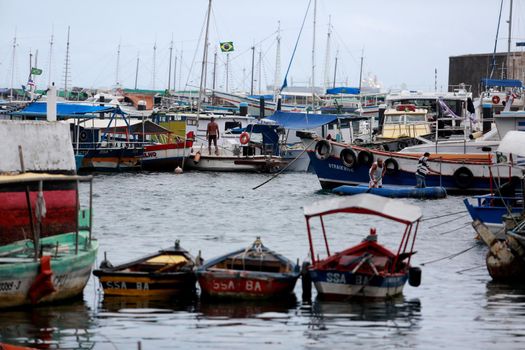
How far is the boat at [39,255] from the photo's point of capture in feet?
58.1

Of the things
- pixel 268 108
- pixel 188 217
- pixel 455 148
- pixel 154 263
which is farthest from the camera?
pixel 268 108

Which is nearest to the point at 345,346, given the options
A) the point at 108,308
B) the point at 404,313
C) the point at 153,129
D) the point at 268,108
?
the point at 404,313

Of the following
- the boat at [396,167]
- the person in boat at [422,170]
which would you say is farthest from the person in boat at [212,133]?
the person in boat at [422,170]

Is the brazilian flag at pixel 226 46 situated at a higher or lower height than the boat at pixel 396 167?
higher

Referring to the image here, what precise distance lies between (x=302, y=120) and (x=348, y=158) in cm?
1498

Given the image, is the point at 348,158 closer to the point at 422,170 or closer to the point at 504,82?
the point at 422,170

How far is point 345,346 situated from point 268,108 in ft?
228

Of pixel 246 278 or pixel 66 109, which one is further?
pixel 66 109

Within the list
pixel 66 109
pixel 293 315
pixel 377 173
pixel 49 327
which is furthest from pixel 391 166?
pixel 49 327

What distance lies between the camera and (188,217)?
3703 centimetres

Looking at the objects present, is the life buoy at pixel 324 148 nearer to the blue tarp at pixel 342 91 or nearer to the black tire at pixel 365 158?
the black tire at pixel 365 158

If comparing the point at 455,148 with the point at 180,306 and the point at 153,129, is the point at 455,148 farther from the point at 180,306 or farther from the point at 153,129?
the point at 180,306

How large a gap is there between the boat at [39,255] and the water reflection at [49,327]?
0.21 meters

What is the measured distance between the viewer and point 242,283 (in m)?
19.4
